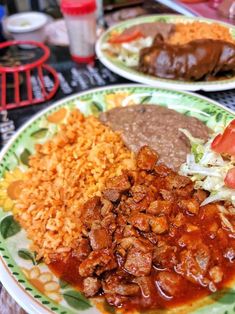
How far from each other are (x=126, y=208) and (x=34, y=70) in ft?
5.53

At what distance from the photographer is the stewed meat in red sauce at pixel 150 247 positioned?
50.8 inches

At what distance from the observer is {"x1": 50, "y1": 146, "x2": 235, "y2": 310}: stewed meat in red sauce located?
129cm

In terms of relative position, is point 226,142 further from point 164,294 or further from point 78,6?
point 78,6

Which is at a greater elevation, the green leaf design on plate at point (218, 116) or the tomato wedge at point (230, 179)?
the green leaf design on plate at point (218, 116)

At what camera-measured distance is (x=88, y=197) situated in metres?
1.62

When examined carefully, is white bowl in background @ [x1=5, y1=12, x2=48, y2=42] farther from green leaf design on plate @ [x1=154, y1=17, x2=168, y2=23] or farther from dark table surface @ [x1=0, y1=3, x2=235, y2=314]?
green leaf design on plate @ [x1=154, y1=17, x2=168, y2=23]

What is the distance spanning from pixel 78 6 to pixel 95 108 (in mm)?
895

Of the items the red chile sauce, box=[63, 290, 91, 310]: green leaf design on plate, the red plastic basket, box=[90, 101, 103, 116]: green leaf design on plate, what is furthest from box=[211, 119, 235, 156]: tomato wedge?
the red plastic basket

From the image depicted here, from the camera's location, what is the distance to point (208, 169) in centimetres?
170

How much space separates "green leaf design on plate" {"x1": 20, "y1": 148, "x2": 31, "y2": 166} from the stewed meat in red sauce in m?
0.47

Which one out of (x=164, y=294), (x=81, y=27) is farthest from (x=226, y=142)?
(x=81, y=27)

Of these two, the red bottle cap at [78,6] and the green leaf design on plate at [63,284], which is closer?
the green leaf design on plate at [63,284]

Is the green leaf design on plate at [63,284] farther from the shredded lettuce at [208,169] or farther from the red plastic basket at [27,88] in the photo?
the red plastic basket at [27,88]

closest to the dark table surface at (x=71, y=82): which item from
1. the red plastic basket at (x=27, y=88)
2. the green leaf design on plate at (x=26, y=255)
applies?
the red plastic basket at (x=27, y=88)
